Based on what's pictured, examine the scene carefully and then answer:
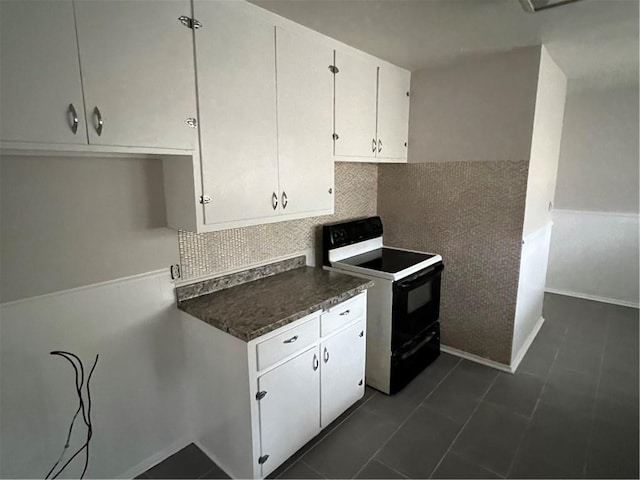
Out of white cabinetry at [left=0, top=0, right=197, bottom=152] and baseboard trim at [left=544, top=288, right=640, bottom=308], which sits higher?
white cabinetry at [left=0, top=0, right=197, bottom=152]

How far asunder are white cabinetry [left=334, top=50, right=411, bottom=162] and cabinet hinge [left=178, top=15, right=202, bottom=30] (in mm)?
929

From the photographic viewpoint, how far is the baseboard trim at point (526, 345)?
2855mm

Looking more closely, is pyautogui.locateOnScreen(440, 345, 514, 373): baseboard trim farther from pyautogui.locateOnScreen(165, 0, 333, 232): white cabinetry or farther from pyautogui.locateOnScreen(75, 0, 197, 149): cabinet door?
pyautogui.locateOnScreen(75, 0, 197, 149): cabinet door

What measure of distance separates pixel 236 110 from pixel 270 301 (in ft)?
3.18

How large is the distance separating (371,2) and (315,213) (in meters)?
1.11

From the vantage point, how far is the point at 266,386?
5.64 feet

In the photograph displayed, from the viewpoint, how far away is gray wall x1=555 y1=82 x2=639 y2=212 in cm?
382

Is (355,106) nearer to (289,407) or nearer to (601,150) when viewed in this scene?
(289,407)

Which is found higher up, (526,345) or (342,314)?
(342,314)

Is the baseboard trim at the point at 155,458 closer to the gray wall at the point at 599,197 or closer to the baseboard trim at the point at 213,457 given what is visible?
the baseboard trim at the point at 213,457

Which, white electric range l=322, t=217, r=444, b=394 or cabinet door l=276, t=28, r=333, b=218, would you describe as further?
white electric range l=322, t=217, r=444, b=394

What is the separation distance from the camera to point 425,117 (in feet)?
9.62

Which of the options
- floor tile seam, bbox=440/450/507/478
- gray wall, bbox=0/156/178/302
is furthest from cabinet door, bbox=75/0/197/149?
floor tile seam, bbox=440/450/507/478

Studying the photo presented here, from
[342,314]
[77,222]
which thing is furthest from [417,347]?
[77,222]
